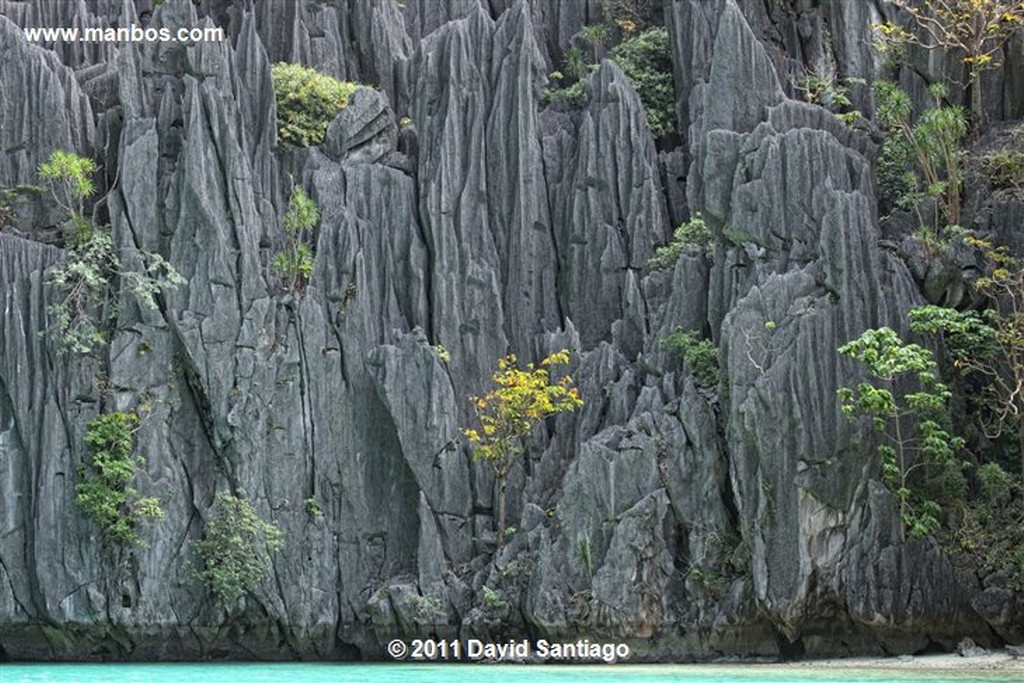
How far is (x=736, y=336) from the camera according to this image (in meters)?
36.3

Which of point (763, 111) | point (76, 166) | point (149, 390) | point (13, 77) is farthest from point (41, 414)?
point (763, 111)

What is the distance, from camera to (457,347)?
4147 centimetres

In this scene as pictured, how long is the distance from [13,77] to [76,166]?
4040 mm

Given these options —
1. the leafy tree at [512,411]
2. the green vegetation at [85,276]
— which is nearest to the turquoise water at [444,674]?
the leafy tree at [512,411]

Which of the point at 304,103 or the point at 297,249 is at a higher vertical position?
the point at 304,103

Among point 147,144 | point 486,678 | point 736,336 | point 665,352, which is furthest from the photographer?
point 147,144

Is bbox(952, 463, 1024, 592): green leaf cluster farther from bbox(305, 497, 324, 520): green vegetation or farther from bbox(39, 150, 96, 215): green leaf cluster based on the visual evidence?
bbox(39, 150, 96, 215): green leaf cluster

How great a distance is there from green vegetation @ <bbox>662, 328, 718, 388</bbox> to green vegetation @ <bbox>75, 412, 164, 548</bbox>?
12.7m

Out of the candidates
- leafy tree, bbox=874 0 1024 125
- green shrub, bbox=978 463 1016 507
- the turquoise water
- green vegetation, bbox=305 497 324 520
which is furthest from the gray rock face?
leafy tree, bbox=874 0 1024 125

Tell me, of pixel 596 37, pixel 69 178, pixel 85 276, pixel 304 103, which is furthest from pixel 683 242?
pixel 69 178

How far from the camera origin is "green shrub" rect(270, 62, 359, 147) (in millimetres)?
43688

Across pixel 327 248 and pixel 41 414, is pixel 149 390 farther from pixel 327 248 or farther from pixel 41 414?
pixel 327 248

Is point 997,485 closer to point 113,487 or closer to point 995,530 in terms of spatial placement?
point 995,530

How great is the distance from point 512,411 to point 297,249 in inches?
286
